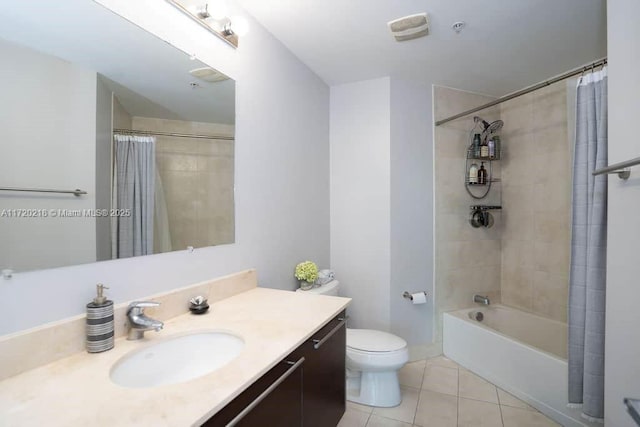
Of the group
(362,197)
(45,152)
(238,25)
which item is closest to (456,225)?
(362,197)

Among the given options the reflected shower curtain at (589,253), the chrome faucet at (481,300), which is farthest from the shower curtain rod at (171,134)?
the chrome faucet at (481,300)

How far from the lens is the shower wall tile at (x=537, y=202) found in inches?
99.2

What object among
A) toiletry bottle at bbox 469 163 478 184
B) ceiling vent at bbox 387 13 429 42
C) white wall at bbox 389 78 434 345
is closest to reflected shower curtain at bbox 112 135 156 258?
ceiling vent at bbox 387 13 429 42

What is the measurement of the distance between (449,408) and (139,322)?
1.92 m

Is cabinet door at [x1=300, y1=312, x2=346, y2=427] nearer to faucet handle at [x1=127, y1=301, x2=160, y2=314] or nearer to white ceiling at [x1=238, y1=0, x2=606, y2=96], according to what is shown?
faucet handle at [x1=127, y1=301, x2=160, y2=314]

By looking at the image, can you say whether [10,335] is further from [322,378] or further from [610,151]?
[610,151]

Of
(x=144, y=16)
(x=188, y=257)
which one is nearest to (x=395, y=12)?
(x=144, y=16)

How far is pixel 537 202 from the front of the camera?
8.84ft

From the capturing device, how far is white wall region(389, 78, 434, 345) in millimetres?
2516

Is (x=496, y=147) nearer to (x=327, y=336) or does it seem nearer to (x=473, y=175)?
(x=473, y=175)

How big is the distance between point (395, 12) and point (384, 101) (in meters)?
0.84

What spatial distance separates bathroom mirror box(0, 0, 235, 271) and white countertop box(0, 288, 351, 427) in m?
0.30

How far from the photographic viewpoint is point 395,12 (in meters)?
1.70

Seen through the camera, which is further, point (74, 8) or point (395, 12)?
point (395, 12)
